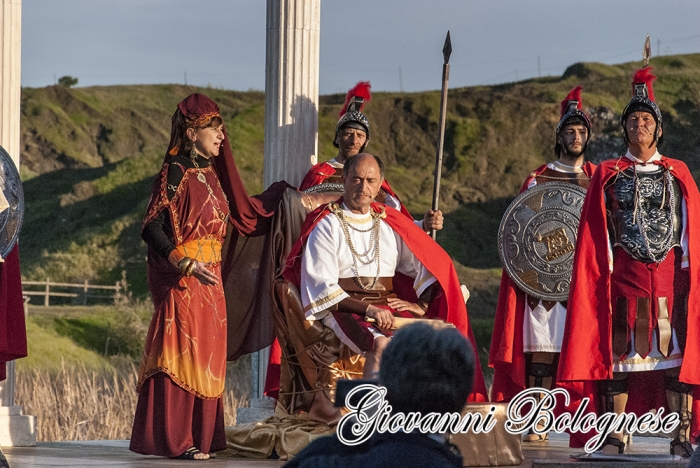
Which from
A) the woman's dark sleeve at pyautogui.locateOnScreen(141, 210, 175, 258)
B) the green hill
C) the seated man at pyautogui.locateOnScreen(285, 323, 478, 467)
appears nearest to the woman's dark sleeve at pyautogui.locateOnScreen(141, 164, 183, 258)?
the woman's dark sleeve at pyautogui.locateOnScreen(141, 210, 175, 258)

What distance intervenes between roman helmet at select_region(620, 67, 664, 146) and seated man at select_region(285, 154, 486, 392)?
1.36 meters

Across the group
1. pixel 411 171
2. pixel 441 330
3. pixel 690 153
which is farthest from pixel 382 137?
pixel 441 330

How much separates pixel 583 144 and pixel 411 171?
34601mm

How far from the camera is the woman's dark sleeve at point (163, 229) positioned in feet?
22.4

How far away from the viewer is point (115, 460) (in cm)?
681

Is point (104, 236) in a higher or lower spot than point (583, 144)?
lower

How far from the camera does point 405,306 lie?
708cm

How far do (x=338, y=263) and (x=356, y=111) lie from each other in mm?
1667

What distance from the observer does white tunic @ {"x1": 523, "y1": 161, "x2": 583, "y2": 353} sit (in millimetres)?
8445

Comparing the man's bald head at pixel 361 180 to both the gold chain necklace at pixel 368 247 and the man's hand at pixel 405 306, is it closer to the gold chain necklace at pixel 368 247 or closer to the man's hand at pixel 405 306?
the gold chain necklace at pixel 368 247

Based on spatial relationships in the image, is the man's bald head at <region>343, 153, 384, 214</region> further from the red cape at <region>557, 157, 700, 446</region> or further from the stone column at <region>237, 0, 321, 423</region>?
the stone column at <region>237, 0, 321, 423</region>

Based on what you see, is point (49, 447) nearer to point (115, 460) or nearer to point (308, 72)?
point (115, 460)

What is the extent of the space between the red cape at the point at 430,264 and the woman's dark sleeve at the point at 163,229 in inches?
28.3

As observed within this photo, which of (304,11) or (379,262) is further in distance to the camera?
(304,11)
